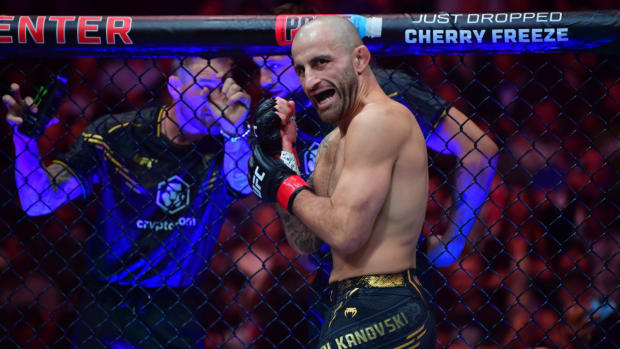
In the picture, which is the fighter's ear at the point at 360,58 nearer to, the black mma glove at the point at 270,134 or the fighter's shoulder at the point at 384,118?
the fighter's shoulder at the point at 384,118

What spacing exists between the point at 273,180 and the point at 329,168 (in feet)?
0.58

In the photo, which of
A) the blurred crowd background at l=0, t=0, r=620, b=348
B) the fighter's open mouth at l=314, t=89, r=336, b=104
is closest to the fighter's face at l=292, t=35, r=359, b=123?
the fighter's open mouth at l=314, t=89, r=336, b=104

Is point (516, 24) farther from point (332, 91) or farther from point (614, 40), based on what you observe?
point (332, 91)

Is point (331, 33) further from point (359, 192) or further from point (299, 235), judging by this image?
point (299, 235)

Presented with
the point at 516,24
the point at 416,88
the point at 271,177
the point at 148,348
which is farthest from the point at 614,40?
the point at 148,348

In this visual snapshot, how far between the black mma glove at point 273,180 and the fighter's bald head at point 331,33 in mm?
262

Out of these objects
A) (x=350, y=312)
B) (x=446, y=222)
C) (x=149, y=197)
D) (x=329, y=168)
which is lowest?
(x=446, y=222)

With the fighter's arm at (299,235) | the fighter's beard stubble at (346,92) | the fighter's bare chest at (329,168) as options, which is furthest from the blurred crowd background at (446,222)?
the fighter's beard stubble at (346,92)

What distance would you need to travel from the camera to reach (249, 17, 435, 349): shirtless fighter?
1.10 metres

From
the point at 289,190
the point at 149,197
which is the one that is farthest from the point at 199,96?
the point at 289,190

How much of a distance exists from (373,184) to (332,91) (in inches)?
9.6

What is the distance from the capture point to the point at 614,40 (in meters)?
1.35

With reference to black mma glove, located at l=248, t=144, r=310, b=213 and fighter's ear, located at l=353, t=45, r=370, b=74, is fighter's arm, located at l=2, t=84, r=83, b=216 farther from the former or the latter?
fighter's ear, located at l=353, t=45, r=370, b=74

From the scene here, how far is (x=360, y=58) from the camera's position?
4.04ft
